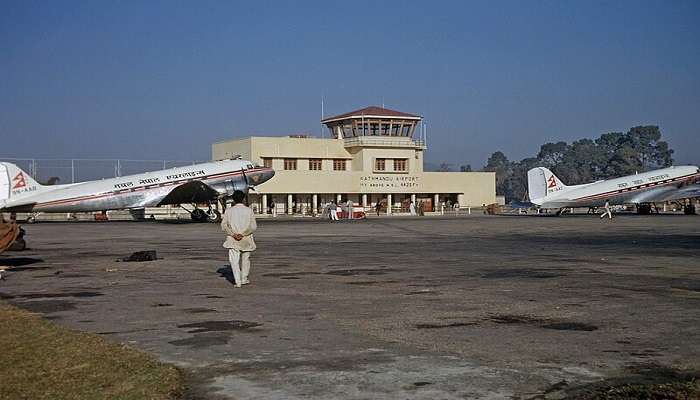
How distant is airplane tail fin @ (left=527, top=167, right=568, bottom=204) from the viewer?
62688 mm

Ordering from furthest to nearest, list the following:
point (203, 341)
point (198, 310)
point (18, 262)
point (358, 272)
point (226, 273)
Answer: point (18, 262) → point (358, 272) → point (226, 273) → point (198, 310) → point (203, 341)

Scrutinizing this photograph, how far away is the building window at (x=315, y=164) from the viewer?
3440 inches

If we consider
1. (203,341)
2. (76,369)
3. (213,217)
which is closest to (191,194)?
(213,217)

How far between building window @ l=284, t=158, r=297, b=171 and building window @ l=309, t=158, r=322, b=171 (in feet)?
6.66

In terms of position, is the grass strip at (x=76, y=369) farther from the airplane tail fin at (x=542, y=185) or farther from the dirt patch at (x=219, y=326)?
the airplane tail fin at (x=542, y=185)

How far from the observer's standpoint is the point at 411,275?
1686cm

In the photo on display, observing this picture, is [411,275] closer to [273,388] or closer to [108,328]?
[108,328]

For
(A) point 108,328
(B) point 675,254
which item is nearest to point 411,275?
(A) point 108,328

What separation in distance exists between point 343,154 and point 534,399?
271 feet

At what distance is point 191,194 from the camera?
158 ft

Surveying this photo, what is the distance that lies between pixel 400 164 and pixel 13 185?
50.6 meters

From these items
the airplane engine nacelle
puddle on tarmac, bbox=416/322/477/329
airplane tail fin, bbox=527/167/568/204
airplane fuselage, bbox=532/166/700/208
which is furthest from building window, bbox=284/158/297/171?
puddle on tarmac, bbox=416/322/477/329

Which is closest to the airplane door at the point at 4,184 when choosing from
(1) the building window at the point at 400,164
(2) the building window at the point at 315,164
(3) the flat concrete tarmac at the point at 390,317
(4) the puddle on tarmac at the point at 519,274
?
(3) the flat concrete tarmac at the point at 390,317

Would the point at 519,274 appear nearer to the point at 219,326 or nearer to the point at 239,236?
the point at 239,236
